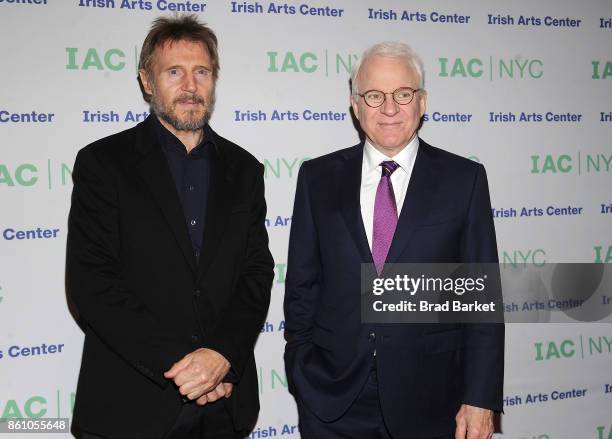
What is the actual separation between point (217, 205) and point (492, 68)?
6.72ft

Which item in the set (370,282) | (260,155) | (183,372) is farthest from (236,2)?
(183,372)

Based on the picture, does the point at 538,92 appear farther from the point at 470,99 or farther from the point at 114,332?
the point at 114,332

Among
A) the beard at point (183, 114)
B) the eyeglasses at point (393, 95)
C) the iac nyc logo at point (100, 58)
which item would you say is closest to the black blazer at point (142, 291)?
the beard at point (183, 114)

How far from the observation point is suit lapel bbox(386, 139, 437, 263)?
81.4 inches

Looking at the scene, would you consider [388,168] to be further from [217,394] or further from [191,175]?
[217,394]

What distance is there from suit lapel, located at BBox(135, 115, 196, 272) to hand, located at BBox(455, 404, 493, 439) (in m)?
1.12

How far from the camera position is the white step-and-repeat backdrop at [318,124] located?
2.75 m

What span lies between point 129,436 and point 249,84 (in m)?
1.79

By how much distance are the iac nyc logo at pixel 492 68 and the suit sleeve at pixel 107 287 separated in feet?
6.83

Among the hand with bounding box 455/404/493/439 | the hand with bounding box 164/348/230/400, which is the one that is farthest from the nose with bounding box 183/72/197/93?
the hand with bounding box 455/404/493/439

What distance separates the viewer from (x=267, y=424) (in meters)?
3.19

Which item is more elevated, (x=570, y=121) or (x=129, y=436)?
(x=570, y=121)

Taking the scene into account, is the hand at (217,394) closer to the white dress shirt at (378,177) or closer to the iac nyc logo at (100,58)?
the white dress shirt at (378,177)

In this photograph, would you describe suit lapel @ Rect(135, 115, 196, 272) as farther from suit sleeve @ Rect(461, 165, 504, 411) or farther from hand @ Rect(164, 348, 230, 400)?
suit sleeve @ Rect(461, 165, 504, 411)
